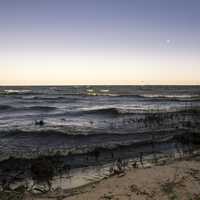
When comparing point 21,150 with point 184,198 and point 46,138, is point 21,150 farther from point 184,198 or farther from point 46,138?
point 184,198

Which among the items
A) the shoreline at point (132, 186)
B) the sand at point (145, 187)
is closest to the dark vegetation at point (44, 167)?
the sand at point (145, 187)

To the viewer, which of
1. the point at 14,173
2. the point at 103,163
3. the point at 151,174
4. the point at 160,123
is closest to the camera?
the point at 151,174

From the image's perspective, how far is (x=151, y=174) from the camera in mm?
7645

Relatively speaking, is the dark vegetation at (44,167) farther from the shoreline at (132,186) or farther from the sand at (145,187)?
the shoreline at (132,186)

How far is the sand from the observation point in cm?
612

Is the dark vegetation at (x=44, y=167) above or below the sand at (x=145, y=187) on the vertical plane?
below

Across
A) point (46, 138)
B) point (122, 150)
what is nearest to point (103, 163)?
point (122, 150)

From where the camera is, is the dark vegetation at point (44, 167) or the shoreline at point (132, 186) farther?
the dark vegetation at point (44, 167)

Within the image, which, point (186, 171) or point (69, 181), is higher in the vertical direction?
point (186, 171)

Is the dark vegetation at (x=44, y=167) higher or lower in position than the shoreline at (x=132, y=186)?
lower

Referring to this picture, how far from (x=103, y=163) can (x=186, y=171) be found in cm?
341

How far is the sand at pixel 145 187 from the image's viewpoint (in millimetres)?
6121

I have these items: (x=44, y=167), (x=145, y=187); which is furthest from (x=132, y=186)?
(x=44, y=167)

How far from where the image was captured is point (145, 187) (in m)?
6.61
